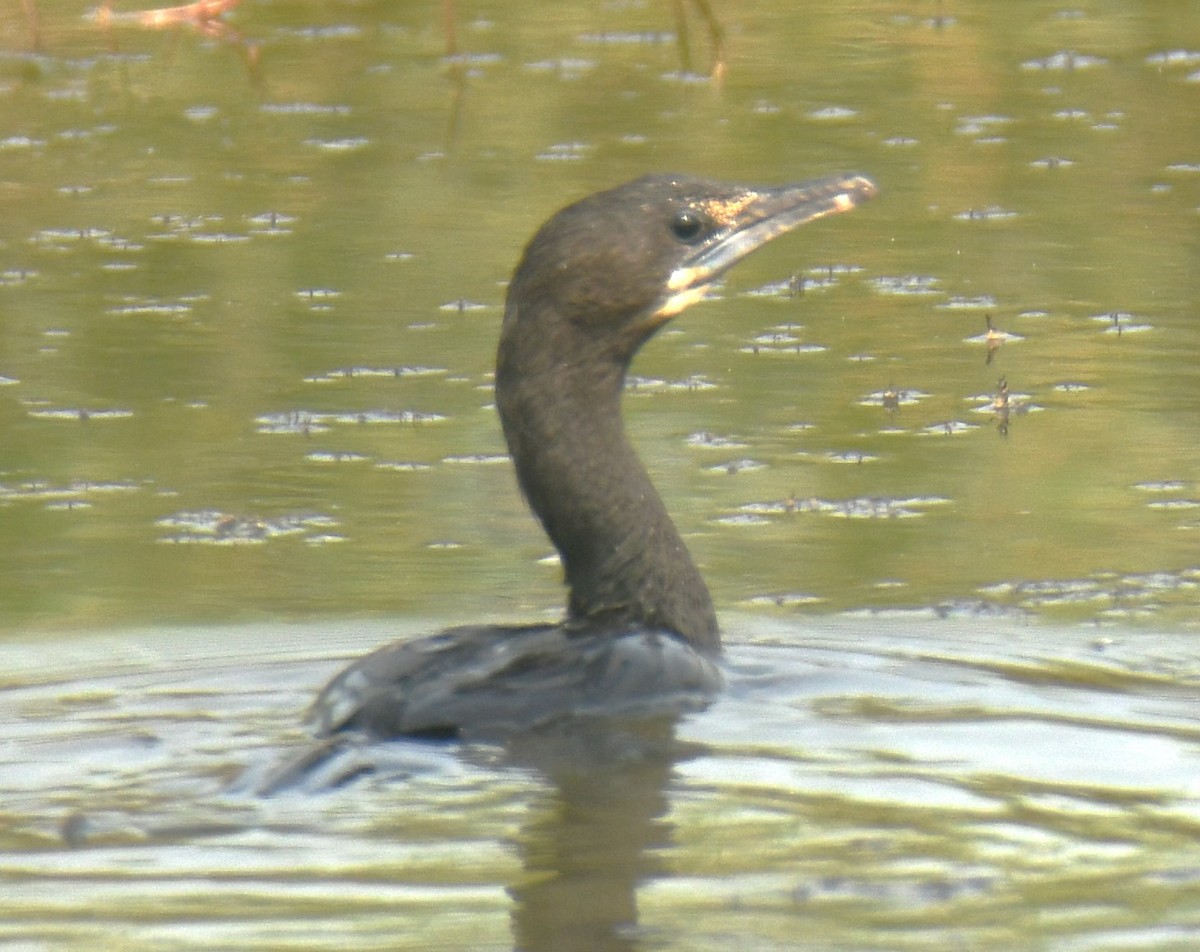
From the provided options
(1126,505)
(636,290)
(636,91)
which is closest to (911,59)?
(636,91)

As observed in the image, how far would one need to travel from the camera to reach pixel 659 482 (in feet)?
26.2

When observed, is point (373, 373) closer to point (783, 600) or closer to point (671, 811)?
point (783, 600)

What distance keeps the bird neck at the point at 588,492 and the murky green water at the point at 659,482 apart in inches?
11.0

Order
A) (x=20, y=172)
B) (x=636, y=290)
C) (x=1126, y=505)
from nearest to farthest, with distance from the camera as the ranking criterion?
(x=636, y=290)
(x=1126, y=505)
(x=20, y=172)

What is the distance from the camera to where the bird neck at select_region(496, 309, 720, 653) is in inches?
257

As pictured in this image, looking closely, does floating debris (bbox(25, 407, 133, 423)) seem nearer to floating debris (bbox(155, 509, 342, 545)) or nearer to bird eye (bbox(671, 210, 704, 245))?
floating debris (bbox(155, 509, 342, 545))

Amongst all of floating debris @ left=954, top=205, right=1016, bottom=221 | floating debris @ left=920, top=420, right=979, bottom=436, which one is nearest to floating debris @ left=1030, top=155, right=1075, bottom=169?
floating debris @ left=954, top=205, right=1016, bottom=221

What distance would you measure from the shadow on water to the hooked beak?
94 centimetres

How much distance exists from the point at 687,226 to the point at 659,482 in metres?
1.31

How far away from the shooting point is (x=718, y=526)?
7.63 metres

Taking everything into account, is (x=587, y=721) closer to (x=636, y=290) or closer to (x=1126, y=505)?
(x=636, y=290)

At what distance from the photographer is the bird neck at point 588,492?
652 centimetres

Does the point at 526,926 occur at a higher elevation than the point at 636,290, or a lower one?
lower

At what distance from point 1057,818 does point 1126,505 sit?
2534 mm
